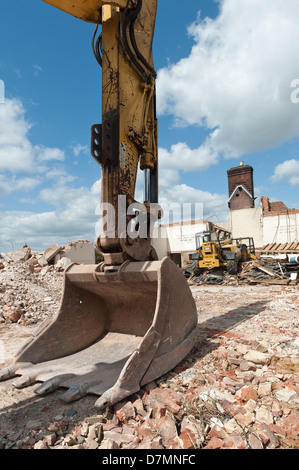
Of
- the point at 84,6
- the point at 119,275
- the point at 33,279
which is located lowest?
the point at 33,279

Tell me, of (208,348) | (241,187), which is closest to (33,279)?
(208,348)

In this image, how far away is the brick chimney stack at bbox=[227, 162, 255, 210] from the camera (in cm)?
2495

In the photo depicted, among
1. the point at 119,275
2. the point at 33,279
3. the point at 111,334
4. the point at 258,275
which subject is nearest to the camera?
the point at 119,275

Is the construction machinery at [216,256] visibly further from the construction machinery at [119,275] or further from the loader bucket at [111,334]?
the loader bucket at [111,334]

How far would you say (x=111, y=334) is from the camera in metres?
3.81

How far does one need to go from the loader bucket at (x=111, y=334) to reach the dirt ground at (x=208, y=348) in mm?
123

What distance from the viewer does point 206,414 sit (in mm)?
2145

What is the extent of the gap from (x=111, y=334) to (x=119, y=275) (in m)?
1.09

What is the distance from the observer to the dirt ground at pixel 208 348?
87.3 inches

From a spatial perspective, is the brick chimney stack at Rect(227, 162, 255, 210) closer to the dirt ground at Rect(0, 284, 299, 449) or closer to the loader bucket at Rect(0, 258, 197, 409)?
the dirt ground at Rect(0, 284, 299, 449)

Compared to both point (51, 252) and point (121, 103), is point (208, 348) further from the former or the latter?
point (51, 252)

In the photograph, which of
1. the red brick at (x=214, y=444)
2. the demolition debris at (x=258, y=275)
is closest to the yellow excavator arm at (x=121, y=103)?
the red brick at (x=214, y=444)

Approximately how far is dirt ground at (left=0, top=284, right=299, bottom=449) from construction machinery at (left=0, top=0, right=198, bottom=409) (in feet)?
0.56

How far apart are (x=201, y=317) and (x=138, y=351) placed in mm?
3475
